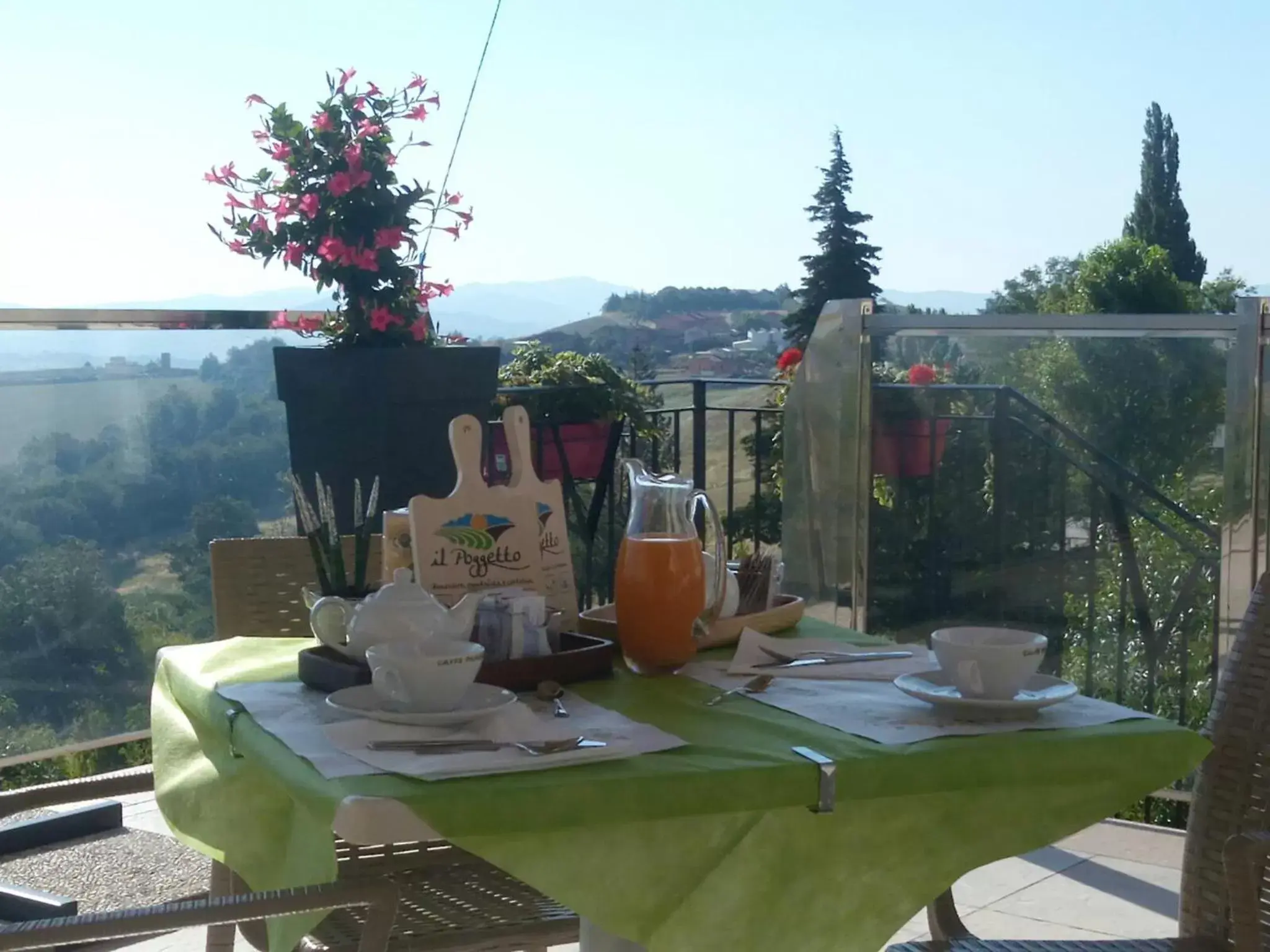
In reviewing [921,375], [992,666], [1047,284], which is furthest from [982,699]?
[1047,284]

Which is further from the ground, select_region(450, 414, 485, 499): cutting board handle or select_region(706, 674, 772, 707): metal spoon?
select_region(450, 414, 485, 499): cutting board handle

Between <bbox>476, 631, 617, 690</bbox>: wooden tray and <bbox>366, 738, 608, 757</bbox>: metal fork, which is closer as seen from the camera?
<bbox>366, 738, 608, 757</bbox>: metal fork

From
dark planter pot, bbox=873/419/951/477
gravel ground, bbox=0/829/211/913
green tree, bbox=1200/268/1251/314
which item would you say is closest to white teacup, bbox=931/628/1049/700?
gravel ground, bbox=0/829/211/913

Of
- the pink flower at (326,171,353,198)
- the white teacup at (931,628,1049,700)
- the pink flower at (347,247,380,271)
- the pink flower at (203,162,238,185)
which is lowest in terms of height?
the white teacup at (931,628,1049,700)

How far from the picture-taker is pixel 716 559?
1604mm

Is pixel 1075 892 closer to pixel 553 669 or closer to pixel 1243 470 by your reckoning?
pixel 1243 470

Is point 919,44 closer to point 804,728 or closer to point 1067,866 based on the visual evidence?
point 1067,866

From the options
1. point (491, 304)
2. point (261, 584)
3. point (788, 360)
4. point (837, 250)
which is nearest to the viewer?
point (261, 584)

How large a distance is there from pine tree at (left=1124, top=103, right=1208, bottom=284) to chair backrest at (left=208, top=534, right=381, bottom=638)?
15.3 metres

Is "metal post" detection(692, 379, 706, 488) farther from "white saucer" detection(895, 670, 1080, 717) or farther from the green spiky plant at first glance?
"white saucer" detection(895, 670, 1080, 717)

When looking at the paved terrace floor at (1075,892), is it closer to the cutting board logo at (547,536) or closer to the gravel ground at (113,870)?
the gravel ground at (113,870)

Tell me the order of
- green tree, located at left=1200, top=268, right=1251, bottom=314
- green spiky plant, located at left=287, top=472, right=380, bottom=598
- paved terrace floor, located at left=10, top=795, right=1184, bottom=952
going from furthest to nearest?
green tree, located at left=1200, top=268, right=1251, bottom=314
paved terrace floor, located at left=10, top=795, right=1184, bottom=952
green spiky plant, located at left=287, top=472, right=380, bottom=598

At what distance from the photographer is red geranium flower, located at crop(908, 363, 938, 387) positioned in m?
3.32

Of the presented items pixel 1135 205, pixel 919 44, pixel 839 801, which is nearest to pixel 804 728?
pixel 839 801
